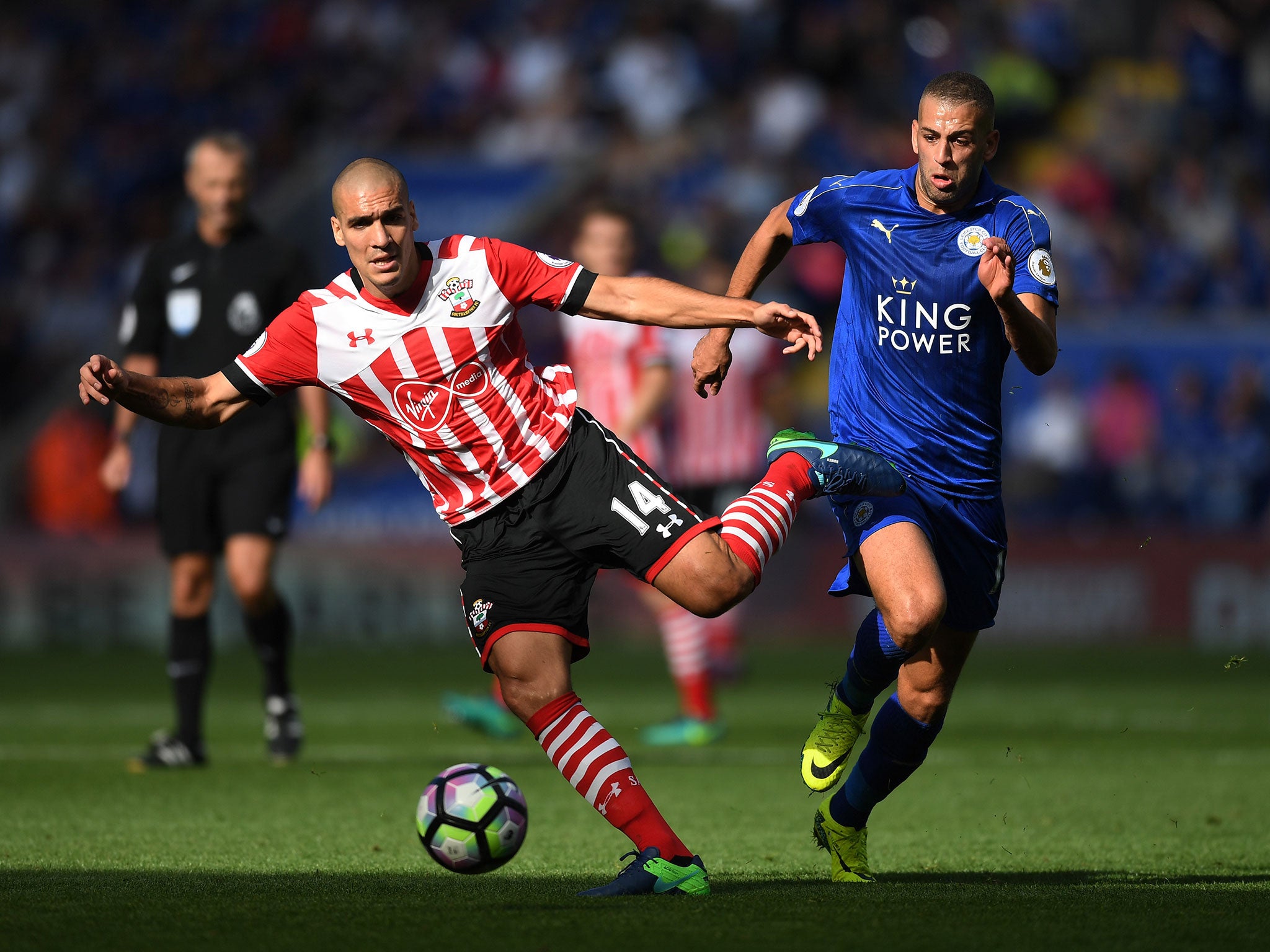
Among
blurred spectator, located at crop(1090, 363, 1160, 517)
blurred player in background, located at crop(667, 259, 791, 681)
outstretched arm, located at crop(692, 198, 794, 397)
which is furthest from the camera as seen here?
blurred spectator, located at crop(1090, 363, 1160, 517)

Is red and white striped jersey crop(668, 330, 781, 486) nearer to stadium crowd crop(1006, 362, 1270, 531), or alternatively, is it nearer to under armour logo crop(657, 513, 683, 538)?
stadium crowd crop(1006, 362, 1270, 531)

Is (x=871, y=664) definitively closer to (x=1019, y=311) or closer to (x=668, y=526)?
(x=668, y=526)

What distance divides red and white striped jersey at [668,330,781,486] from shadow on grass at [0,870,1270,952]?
213 inches

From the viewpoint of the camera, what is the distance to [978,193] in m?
5.11

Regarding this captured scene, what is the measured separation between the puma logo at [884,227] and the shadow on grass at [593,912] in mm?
1901

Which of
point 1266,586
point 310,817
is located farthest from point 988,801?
point 1266,586

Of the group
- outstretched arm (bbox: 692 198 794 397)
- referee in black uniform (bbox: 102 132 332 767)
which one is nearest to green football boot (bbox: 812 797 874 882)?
outstretched arm (bbox: 692 198 794 397)

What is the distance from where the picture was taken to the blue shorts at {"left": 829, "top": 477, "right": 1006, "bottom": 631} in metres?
5.05

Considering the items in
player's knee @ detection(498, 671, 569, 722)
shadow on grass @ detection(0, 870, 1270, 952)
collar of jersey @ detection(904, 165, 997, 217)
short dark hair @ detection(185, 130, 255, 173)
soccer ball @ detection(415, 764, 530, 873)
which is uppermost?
short dark hair @ detection(185, 130, 255, 173)

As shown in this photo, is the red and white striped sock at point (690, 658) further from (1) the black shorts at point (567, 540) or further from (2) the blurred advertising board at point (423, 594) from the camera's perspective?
(2) the blurred advertising board at point (423, 594)

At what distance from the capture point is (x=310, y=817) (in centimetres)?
630

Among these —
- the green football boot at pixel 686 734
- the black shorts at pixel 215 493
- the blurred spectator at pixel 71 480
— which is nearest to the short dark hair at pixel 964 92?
the black shorts at pixel 215 493

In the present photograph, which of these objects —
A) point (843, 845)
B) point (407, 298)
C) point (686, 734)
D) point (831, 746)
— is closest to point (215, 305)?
point (407, 298)

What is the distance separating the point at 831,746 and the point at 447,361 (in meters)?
1.66
